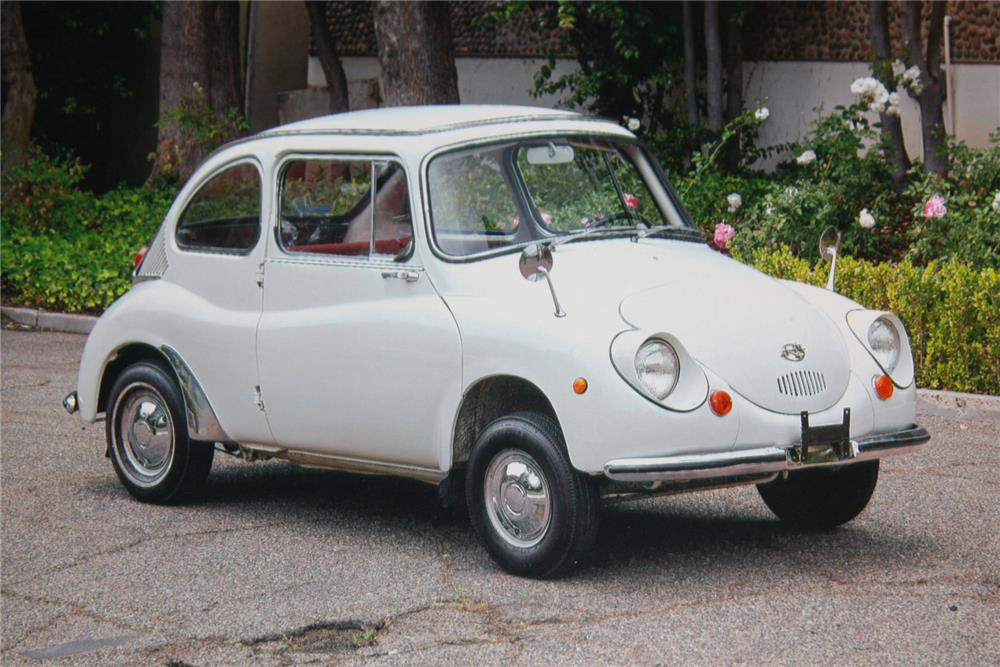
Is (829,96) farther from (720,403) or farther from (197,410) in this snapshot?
(720,403)

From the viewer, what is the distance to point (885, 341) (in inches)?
259

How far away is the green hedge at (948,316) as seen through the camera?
10.0m

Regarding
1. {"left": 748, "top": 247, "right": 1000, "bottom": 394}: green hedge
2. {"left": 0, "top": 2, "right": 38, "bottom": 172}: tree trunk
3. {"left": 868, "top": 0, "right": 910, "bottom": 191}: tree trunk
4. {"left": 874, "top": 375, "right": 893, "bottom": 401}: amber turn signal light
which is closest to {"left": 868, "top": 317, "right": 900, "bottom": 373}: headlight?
{"left": 874, "top": 375, "right": 893, "bottom": 401}: amber turn signal light

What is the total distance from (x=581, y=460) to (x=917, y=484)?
9.08ft

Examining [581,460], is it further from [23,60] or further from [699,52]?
[23,60]

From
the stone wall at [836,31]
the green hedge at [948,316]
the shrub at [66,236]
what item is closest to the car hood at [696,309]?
the green hedge at [948,316]

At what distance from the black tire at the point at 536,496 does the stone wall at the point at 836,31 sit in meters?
12.7

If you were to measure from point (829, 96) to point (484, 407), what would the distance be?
12764 mm

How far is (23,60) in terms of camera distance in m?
19.4

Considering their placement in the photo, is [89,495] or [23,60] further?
[23,60]

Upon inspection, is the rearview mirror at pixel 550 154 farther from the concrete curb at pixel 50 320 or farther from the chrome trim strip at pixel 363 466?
the concrete curb at pixel 50 320

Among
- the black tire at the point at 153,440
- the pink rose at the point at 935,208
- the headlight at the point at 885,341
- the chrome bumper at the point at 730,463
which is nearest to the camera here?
the chrome bumper at the point at 730,463

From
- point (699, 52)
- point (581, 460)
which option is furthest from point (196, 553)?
point (699, 52)

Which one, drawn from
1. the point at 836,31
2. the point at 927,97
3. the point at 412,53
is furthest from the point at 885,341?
the point at 836,31
